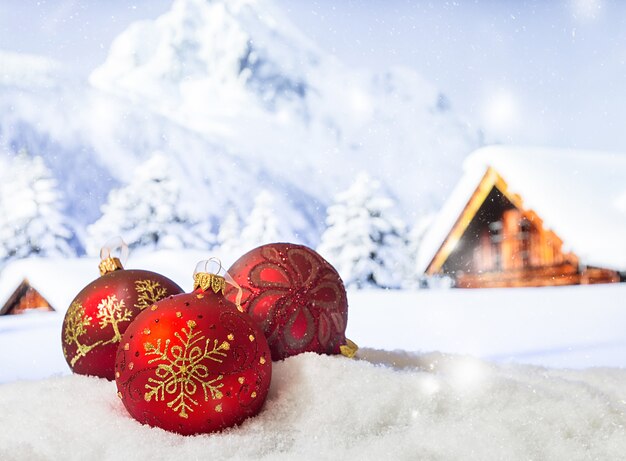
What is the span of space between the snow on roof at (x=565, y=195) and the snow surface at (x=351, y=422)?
8.88ft

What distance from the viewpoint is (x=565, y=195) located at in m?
4.03

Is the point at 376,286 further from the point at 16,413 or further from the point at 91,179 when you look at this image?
the point at 16,413

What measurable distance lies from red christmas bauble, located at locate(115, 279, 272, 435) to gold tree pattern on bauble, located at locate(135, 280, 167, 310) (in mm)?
258

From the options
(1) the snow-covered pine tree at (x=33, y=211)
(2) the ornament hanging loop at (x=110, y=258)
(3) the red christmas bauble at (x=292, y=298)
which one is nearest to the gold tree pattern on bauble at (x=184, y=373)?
(3) the red christmas bauble at (x=292, y=298)

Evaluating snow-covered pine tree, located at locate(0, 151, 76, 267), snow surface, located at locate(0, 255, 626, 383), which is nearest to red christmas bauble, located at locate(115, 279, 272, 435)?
snow surface, located at locate(0, 255, 626, 383)

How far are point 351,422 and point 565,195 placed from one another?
3396 mm

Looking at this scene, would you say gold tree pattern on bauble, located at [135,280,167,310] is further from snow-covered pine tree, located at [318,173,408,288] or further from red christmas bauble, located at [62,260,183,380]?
snow-covered pine tree, located at [318,173,408,288]

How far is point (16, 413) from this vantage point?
→ 1082mm

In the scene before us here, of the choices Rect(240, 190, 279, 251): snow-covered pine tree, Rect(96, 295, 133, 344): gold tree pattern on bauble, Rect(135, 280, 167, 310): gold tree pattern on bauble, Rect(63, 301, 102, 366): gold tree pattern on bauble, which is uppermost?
Rect(135, 280, 167, 310): gold tree pattern on bauble

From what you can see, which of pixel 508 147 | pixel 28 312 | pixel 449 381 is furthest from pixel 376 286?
pixel 449 381

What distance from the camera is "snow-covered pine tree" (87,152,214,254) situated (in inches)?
259

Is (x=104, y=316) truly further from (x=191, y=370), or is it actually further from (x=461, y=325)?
(x=461, y=325)

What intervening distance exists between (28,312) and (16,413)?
11.6 feet

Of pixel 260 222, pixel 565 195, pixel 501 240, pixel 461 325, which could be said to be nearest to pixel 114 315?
pixel 461 325
